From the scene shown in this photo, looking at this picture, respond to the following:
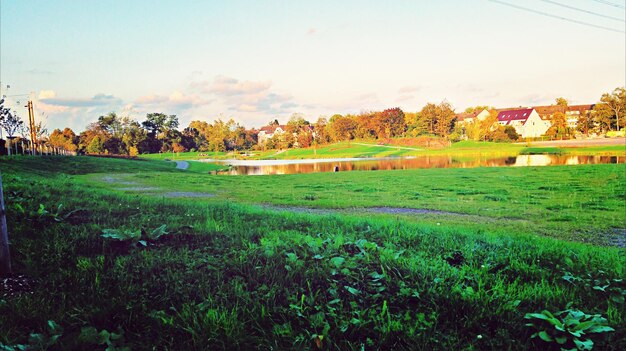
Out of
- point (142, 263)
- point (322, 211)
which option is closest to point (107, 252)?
point (142, 263)

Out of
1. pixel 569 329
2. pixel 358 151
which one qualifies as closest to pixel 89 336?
pixel 569 329

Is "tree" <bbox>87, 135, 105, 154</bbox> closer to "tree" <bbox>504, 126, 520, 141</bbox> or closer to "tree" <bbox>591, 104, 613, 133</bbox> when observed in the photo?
"tree" <bbox>504, 126, 520, 141</bbox>

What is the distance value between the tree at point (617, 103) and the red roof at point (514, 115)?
125 ft

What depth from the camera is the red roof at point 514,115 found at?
10931 cm

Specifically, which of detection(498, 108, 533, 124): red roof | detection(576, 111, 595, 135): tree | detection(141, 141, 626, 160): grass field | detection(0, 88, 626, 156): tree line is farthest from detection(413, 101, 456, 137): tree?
detection(498, 108, 533, 124): red roof

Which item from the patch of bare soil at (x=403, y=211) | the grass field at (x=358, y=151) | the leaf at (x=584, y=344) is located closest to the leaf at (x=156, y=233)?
the leaf at (x=584, y=344)

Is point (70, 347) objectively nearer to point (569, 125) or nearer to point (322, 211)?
point (322, 211)

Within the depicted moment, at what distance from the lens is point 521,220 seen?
31.6 ft

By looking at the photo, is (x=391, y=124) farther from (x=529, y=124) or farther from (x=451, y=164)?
(x=451, y=164)

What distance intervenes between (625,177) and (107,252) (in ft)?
75.2

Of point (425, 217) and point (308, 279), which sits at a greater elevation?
point (308, 279)

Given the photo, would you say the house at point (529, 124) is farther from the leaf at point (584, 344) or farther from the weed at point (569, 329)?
the leaf at point (584, 344)

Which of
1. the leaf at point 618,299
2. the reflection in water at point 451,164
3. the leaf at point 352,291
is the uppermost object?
the leaf at point 352,291

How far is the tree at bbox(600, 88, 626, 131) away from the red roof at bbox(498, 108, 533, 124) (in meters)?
38.1
